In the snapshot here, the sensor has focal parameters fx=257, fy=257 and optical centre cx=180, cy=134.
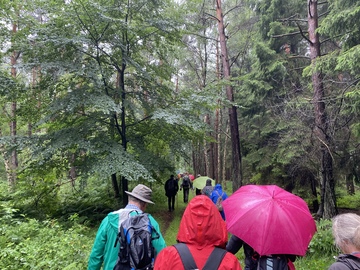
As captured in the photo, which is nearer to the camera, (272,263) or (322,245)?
(272,263)

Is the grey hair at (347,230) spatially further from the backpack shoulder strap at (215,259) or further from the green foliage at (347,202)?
the green foliage at (347,202)

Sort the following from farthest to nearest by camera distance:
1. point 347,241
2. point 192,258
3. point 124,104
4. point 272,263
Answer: point 124,104 < point 272,263 < point 347,241 < point 192,258

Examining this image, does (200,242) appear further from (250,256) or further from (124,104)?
(124,104)

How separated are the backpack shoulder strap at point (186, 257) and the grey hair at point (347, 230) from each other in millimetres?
1224

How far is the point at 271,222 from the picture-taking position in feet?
8.96

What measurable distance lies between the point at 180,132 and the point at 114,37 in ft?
13.6

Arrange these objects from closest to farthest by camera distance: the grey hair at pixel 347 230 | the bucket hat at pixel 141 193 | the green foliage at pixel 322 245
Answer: the grey hair at pixel 347 230
the bucket hat at pixel 141 193
the green foliage at pixel 322 245

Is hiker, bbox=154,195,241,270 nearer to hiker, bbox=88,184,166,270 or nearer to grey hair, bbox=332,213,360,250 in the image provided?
grey hair, bbox=332,213,360,250

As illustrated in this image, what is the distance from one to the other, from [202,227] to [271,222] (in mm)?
1171

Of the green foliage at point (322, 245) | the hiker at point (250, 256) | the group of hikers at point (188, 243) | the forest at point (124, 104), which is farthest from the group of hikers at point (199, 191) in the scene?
the group of hikers at point (188, 243)

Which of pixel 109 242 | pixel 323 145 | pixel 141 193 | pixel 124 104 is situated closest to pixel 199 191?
pixel 323 145

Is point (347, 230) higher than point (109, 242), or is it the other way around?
point (347, 230)

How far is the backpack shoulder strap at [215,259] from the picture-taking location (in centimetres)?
184

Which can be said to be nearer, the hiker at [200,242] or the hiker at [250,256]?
the hiker at [200,242]
